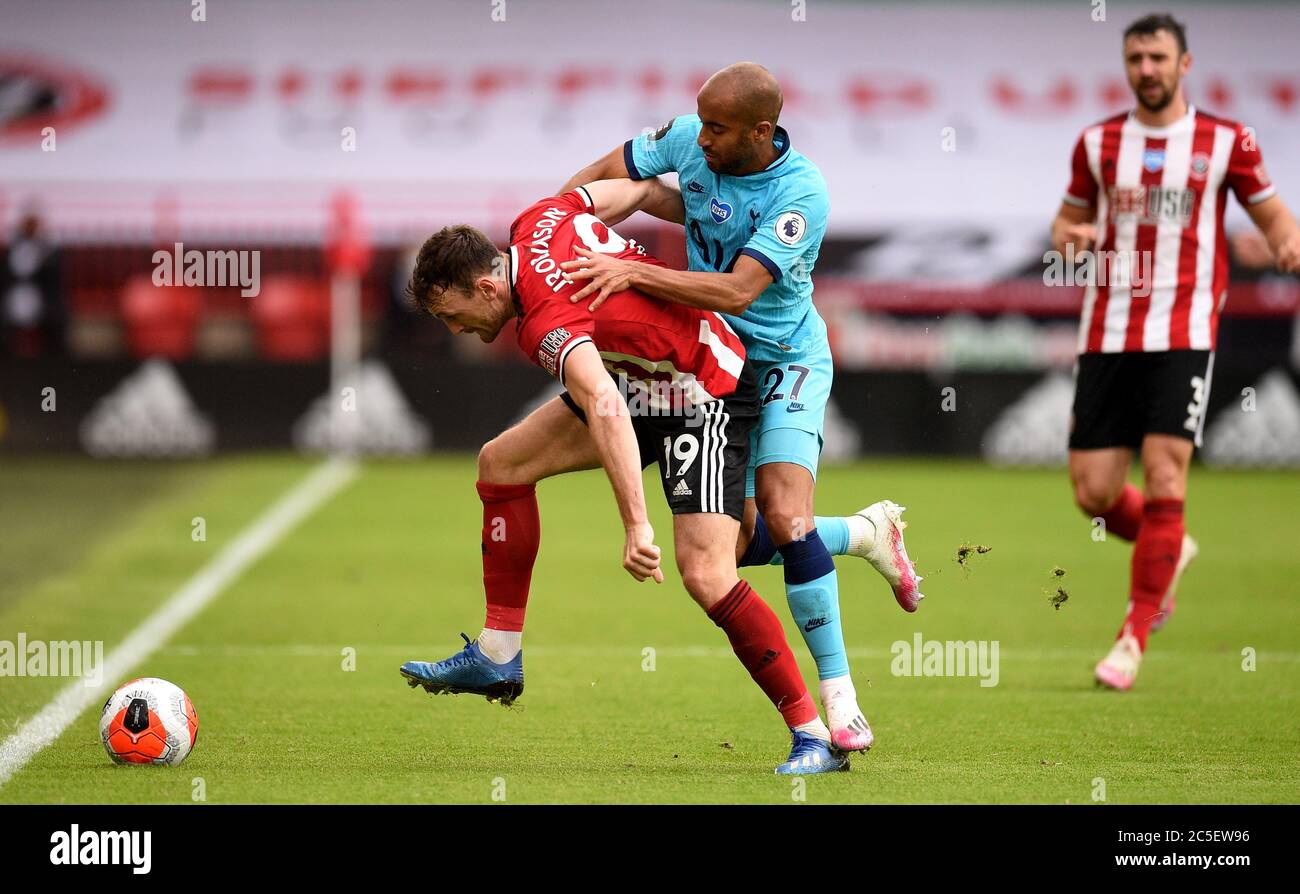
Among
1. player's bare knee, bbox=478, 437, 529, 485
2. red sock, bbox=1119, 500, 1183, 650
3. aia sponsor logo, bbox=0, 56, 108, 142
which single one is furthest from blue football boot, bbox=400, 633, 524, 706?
aia sponsor logo, bbox=0, 56, 108, 142

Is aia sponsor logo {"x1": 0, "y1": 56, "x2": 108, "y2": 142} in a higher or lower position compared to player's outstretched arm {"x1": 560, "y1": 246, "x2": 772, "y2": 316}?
higher

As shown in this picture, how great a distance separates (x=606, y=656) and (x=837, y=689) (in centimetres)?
238

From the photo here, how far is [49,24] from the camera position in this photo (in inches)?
914

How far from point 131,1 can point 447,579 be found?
15402mm

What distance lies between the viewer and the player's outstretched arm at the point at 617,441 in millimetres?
4973

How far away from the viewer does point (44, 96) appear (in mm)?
22797

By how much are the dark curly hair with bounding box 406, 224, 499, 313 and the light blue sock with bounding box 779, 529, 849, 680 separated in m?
1.21

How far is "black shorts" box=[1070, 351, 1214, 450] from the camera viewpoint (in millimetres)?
7219

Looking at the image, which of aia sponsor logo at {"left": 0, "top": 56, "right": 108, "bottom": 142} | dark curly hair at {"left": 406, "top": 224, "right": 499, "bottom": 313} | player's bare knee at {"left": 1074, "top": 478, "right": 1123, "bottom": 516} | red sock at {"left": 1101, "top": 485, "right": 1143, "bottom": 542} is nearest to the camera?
dark curly hair at {"left": 406, "top": 224, "right": 499, "bottom": 313}

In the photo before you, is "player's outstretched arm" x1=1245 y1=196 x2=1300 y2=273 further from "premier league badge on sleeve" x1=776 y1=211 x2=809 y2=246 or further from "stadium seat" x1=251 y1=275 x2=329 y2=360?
"stadium seat" x1=251 y1=275 x2=329 y2=360

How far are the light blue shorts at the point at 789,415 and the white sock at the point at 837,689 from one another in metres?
0.60

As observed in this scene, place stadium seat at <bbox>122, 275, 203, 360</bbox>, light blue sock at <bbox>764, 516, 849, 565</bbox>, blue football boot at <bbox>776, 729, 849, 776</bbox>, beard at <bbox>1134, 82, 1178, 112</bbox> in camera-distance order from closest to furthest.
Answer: blue football boot at <bbox>776, 729, 849, 776</bbox> < light blue sock at <bbox>764, 516, 849, 565</bbox> < beard at <bbox>1134, 82, 1178, 112</bbox> < stadium seat at <bbox>122, 275, 203, 360</bbox>

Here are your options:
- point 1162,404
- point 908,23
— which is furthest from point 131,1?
point 1162,404

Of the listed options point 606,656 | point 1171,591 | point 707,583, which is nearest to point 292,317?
point 606,656
